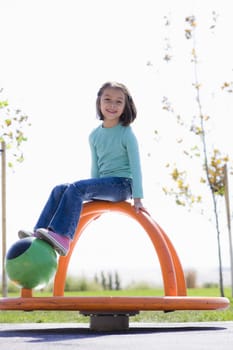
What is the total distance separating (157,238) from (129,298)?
2.43 ft

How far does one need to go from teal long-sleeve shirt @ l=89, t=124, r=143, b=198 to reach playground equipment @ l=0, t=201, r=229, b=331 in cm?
25

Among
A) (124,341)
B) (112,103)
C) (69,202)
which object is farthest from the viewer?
(112,103)

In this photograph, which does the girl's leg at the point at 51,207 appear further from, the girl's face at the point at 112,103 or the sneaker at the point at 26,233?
the girl's face at the point at 112,103

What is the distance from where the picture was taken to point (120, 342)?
14.0 feet

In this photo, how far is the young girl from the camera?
5.17 metres

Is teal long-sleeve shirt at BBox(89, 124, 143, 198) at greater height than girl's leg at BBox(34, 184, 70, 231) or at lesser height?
greater

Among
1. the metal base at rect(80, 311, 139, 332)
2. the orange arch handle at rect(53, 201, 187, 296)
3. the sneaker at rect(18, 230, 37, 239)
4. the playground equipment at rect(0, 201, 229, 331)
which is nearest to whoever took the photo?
the playground equipment at rect(0, 201, 229, 331)

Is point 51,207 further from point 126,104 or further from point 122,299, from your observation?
point 126,104

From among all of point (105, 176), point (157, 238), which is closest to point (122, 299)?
point (157, 238)

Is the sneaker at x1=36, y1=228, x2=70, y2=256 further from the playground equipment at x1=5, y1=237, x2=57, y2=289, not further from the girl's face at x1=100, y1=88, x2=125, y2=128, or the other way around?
the girl's face at x1=100, y1=88, x2=125, y2=128

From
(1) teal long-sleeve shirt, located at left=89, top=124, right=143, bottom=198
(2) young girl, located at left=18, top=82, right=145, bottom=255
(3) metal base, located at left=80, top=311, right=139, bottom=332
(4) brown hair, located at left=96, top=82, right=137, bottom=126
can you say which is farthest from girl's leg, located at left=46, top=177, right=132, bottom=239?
(3) metal base, located at left=80, top=311, right=139, bottom=332

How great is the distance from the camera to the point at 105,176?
573cm

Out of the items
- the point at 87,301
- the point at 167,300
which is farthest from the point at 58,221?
the point at 167,300

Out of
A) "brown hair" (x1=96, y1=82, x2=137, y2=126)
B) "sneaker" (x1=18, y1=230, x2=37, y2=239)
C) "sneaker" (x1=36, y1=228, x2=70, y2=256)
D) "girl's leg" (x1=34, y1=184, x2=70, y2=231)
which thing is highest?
"brown hair" (x1=96, y1=82, x2=137, y2=126)
